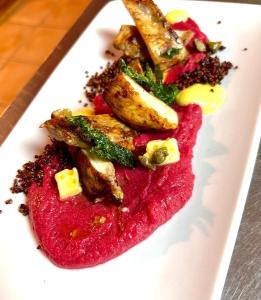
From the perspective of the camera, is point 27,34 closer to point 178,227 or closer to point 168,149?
point 168,149

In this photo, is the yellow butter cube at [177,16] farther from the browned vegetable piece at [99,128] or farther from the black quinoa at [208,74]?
the browned vegetable piece at [99,128]

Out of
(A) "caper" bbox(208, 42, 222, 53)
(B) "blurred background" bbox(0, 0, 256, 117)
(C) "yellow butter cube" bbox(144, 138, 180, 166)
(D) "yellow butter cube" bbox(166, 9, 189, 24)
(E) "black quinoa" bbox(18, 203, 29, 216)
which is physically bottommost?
(C) "yellow butter cube" bbox(144, 138, 180, 166)

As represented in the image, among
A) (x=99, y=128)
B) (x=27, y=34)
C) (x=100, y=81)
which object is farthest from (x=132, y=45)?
(x=27, y=34)

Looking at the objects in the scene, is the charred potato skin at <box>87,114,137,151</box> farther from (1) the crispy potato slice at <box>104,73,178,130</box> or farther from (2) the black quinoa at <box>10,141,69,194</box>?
(2) the black quinoa at <box>10,141,69,194</box>

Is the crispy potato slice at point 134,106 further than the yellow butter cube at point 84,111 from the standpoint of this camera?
No

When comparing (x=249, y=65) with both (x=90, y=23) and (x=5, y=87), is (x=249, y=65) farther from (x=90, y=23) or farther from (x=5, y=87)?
(x=5, y=87)

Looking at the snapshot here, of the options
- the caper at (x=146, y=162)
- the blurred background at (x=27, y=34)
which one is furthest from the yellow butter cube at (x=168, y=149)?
the blurred background at (x=27, y=34)

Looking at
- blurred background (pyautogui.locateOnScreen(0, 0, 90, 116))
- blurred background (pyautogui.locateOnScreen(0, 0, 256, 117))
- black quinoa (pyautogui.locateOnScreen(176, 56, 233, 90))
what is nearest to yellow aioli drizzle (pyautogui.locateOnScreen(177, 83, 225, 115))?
black quinoa (pyautogui.locateOnScreen(176, 56, 233, 90))
